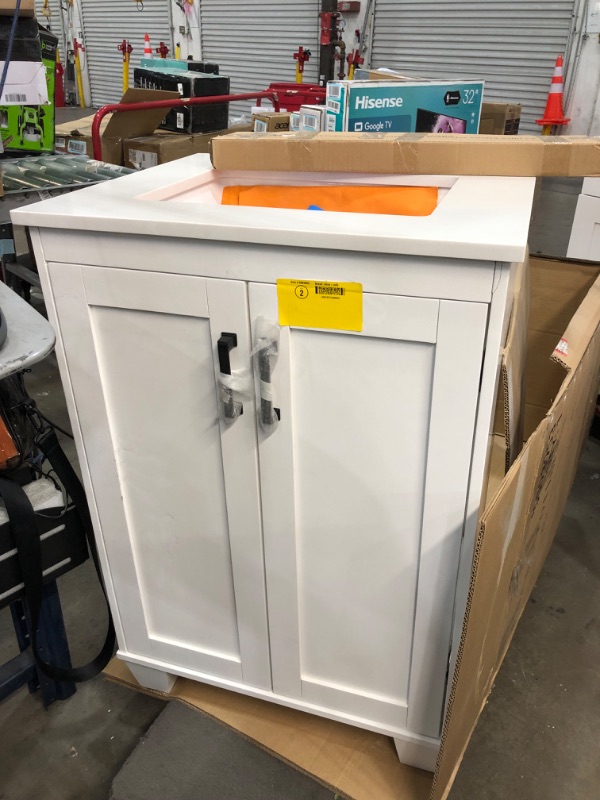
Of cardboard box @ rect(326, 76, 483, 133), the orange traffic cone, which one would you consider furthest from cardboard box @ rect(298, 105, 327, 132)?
the orange traffic cone

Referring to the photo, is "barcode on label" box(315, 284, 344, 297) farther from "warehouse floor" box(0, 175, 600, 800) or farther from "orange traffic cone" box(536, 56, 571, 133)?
"orange traffic cone" box(536, 56, 571, 133)

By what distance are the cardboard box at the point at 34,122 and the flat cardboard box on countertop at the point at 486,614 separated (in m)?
1.59

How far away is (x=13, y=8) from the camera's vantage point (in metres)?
1.50

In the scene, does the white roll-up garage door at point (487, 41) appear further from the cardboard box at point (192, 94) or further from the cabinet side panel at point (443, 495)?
the cabinet side panel at point (443, 495)

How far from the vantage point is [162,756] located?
1154mm

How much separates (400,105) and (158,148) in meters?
1.36

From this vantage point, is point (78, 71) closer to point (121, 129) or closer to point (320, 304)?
A: point (121, 129)

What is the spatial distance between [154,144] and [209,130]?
0.52 m

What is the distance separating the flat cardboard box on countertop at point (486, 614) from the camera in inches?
32.7

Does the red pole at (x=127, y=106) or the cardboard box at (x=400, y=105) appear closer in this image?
the cardboard box at (x=400, y=105)

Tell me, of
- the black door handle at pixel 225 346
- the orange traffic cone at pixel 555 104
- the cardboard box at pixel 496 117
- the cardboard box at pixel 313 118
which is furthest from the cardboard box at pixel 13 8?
the orange traffic cone at pixel 555 104

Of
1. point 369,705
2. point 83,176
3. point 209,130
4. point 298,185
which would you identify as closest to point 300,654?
point 369,705

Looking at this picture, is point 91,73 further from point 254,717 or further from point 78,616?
point 254,717

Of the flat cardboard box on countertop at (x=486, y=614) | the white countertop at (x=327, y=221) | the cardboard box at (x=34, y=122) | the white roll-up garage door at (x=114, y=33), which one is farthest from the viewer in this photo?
the white roll-up garage door at (x=114, y=33)
